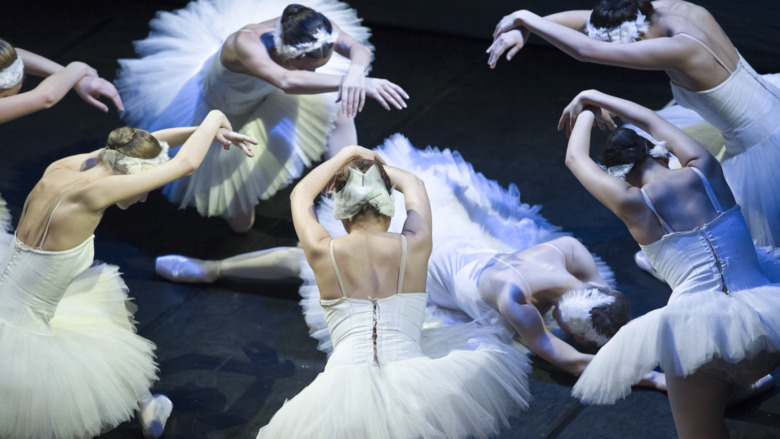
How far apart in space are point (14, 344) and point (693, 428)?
2144 mm

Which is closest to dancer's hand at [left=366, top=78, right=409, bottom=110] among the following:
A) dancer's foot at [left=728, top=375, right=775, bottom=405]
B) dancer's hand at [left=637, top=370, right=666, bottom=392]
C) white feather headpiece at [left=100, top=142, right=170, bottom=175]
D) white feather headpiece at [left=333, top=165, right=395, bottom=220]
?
white feather headpiece at [left=333, top=165, right=395, bottom=220]

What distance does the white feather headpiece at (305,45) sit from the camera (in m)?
3.94

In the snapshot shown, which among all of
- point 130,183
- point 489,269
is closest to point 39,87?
point 130,183

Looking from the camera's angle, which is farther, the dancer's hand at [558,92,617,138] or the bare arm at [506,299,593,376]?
the bare arm at [506,299,593,376]

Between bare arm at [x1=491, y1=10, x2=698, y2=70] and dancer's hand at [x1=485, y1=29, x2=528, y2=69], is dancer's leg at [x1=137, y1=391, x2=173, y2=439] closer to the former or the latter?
dancer's hand at [x1=485, y1=29, x2=528, y2=69]

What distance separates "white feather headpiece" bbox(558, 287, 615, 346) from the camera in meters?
3.41

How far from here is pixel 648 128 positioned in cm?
327

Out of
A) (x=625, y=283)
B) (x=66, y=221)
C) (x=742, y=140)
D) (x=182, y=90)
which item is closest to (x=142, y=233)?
(x=182, y=90)

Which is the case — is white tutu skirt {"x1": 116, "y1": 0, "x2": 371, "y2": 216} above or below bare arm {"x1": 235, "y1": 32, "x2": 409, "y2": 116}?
below

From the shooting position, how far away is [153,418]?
3.41 metres

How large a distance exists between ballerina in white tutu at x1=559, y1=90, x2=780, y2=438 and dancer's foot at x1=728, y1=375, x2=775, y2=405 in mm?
362

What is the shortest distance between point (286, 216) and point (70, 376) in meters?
1.66

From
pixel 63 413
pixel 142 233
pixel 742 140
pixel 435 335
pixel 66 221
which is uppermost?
pixel 742 140

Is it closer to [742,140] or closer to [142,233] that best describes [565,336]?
[742,140]
